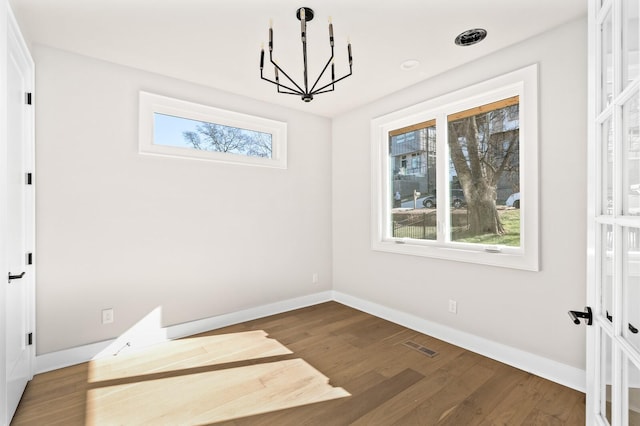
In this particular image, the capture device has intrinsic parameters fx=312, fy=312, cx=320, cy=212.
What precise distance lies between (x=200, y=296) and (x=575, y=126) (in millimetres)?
3629

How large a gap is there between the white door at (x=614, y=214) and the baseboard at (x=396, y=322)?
4.48ft

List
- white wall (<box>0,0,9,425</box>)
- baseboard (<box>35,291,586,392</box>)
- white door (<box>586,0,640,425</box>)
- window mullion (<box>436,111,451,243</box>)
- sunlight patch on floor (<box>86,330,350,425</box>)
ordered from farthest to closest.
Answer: window mullion (<box>436,111,451,243</box>), baseboard (<box>35,291,586,392</box>), sunlight patch on floor (<box>86,330,350,425</box>), white wall (<box>0,0,9,425</box>), white door (<box>586,0,640,425</box>)

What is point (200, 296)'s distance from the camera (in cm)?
334

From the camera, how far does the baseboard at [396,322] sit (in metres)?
2.35

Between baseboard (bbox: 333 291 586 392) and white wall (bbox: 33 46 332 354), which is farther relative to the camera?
white wall (bbox: 33 46 332 354)

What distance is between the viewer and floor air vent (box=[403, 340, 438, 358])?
2793 millimetres

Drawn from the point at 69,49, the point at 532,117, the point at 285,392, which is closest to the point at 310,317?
the point at 285,392

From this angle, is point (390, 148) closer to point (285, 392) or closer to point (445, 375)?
point (445, 375)

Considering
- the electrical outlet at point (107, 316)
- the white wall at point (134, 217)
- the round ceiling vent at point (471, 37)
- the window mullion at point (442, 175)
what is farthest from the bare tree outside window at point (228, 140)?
the round ceiling vent at point (471, 37)

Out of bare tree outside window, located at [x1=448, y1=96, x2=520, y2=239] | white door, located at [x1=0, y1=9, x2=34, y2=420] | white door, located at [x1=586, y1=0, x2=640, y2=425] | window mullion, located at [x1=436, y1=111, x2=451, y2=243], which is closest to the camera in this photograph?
white door, located at [x1=586, y1=0, x2=640, y2=425]

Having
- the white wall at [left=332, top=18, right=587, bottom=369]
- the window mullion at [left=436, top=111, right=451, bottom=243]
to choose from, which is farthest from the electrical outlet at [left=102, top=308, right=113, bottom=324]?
the window mullion at [left=436, top=111, right=451, bottom=243]

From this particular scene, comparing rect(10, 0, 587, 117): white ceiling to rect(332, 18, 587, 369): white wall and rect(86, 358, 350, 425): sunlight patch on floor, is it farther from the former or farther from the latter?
rect(86, 358, 350, 425): sunlight patch on floor

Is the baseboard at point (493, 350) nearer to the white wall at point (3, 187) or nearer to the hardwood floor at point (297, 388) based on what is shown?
the hardwood floor at point (297, 388)

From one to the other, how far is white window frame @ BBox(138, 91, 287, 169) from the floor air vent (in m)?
2.48
